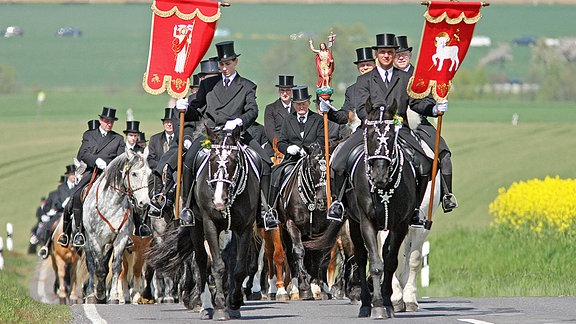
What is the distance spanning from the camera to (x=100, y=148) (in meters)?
22.3

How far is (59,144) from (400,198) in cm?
5534

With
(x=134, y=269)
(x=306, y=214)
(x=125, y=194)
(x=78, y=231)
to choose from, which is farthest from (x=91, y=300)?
(x=306, y=214)

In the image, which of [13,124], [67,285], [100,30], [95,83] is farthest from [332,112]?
[100,30]

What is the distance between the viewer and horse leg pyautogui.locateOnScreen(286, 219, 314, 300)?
756 inches

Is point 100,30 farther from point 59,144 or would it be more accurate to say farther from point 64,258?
point 64,258

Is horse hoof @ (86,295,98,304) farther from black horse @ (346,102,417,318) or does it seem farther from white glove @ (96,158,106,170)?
black horse @ (346,102,417,318)

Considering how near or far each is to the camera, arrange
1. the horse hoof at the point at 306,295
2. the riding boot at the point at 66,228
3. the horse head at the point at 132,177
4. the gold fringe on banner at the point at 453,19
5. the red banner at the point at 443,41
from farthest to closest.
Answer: the riding boot at the point at 66,228
the horse head at the point at 132,177
the horse hoof at the point at 306,295
the gold fringe on banner at the point at 453,19
the red banner at the point at 443,41

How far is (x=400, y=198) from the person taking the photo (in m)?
14.7

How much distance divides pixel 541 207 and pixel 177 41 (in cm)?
1363

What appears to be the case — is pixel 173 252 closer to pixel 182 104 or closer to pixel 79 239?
pixel 182 104

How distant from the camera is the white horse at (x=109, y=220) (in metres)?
20.5

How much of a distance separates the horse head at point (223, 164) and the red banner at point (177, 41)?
1597 mm

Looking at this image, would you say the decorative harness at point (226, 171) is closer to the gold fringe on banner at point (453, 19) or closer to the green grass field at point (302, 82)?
the green grass field at point (302, 82)

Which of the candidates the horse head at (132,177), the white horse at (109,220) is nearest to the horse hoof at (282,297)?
the horse head at (132,177)
